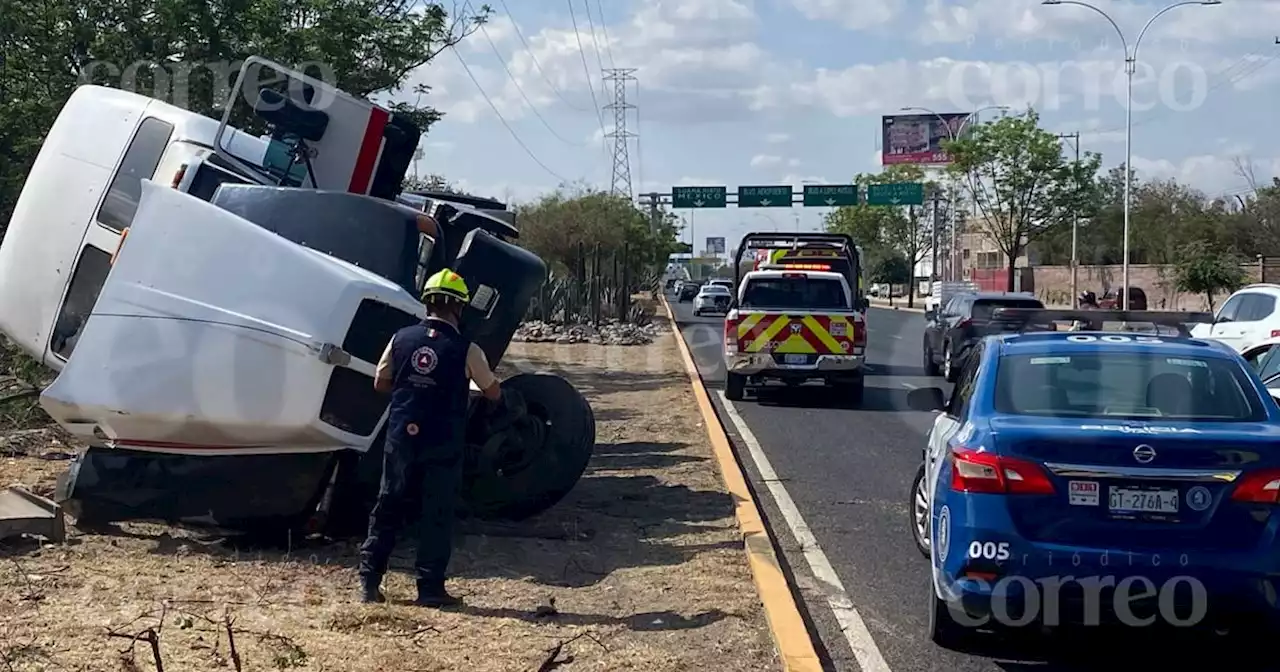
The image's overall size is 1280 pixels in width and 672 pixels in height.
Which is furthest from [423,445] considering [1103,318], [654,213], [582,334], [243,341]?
[654,213]

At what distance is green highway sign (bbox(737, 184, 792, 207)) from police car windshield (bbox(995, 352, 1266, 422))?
2770 inches

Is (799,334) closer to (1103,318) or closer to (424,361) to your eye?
(1103,318)

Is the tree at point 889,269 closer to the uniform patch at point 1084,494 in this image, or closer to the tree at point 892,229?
the tree at point 892,229

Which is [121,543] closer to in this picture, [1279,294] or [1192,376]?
[1192,376]

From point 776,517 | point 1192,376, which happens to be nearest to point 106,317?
point 776,517

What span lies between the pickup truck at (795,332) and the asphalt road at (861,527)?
44 centimetres

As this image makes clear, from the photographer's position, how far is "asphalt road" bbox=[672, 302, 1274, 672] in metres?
6.83

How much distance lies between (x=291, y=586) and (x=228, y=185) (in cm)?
284

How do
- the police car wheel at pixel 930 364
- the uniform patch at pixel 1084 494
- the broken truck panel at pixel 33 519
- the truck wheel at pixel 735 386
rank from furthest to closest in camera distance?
the police car wheel at pixel 930 364
the truck wheel at pixel 735 386
the broken truck panel at pixel 33 519
the uniform patch at pixel 1084 494

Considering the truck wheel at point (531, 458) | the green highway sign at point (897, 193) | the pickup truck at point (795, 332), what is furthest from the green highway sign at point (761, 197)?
the truck wheel at point (531, 458)

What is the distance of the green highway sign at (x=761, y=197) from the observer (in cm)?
7719

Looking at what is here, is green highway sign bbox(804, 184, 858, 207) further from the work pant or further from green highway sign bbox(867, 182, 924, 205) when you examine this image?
the work pant

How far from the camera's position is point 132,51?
17531 mm

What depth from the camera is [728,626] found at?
280 inches
